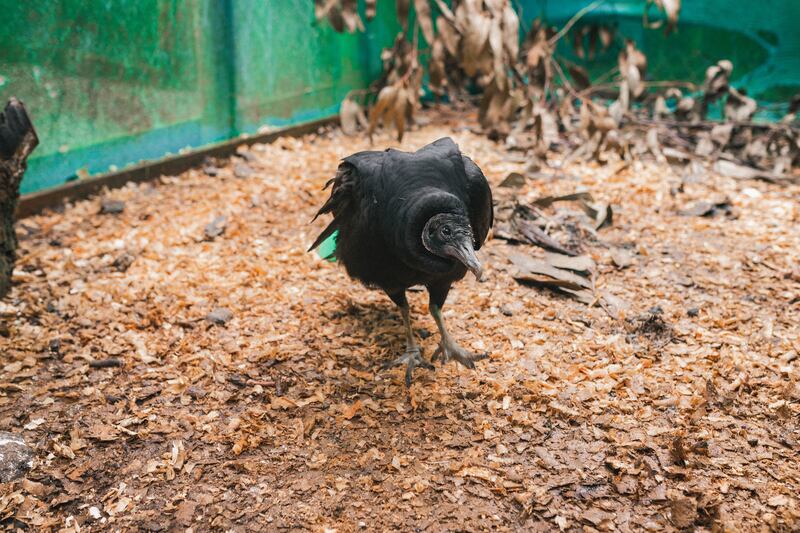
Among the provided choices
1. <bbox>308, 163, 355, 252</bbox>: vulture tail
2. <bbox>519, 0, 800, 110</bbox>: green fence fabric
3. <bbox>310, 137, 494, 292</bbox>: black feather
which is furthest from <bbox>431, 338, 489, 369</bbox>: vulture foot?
<bbox>519, 0, 800, 110</bbox>: green fence fabric

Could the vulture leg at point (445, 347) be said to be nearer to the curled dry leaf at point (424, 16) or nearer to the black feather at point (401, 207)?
the black feather at point (401, 207)

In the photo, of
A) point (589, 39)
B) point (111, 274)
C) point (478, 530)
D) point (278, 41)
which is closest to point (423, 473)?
point (478, 530)

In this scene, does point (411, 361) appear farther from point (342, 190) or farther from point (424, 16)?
point (424, 16)

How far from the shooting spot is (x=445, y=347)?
3008 millimetres

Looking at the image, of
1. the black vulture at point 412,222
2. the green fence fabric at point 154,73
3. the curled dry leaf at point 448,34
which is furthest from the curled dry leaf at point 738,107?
the black vulture at point 412,222

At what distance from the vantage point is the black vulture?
2.44 metres

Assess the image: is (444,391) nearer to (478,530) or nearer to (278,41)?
(478,530)

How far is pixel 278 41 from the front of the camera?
230 inches

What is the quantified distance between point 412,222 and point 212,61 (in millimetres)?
3680

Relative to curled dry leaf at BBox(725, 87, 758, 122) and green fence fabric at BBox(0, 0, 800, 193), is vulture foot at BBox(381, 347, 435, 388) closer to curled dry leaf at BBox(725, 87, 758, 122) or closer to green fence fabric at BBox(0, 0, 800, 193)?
green fence fabric at BBox(0, 0, 800, 193)

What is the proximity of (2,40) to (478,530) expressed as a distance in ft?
13.2

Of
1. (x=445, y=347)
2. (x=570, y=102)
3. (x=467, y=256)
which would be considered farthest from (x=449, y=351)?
(x=570, y=102)

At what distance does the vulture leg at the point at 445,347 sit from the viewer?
295cm

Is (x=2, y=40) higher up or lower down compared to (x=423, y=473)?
higher up
